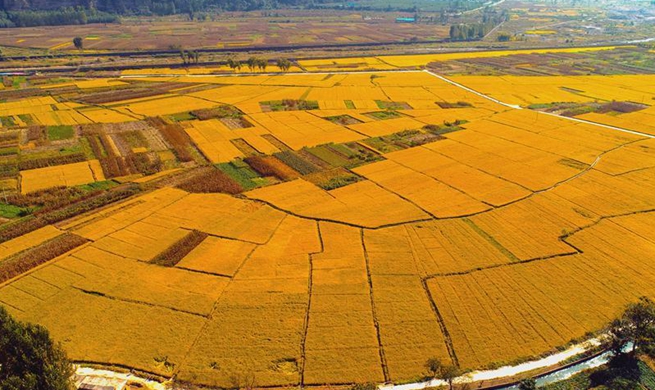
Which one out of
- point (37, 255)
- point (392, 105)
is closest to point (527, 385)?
point (37, 255)

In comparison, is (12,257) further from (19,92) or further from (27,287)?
(19,92)

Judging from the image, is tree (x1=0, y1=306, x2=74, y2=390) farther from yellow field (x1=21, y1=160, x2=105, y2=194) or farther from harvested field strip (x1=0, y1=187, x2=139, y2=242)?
yellow field (x1=21, y1=160, x2=105, y2=194)

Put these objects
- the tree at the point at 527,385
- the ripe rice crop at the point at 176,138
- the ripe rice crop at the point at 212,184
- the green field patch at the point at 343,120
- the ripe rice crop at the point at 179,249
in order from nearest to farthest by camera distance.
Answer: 1. the tree at the point at 527,385
2. the ripe rice crop at the point at 179,249
3. the ripe rice crop at the point at 212,184
4. the ripe rice crop at the point at 176,138
5. the green field patch at the point at 343,120

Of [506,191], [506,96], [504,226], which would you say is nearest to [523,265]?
[504,226]

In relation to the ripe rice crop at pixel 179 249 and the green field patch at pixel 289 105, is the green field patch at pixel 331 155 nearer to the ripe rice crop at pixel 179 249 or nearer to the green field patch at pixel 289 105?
the ripe rice crop at pixel 179 249

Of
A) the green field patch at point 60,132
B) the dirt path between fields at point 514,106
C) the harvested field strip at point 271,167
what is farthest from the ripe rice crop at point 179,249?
the dirt path between fields at point 514,106

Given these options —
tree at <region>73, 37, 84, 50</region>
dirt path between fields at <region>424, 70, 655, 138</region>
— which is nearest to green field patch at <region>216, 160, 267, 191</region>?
dirt path between fields at <region>424, 70, 655, 138</region>
